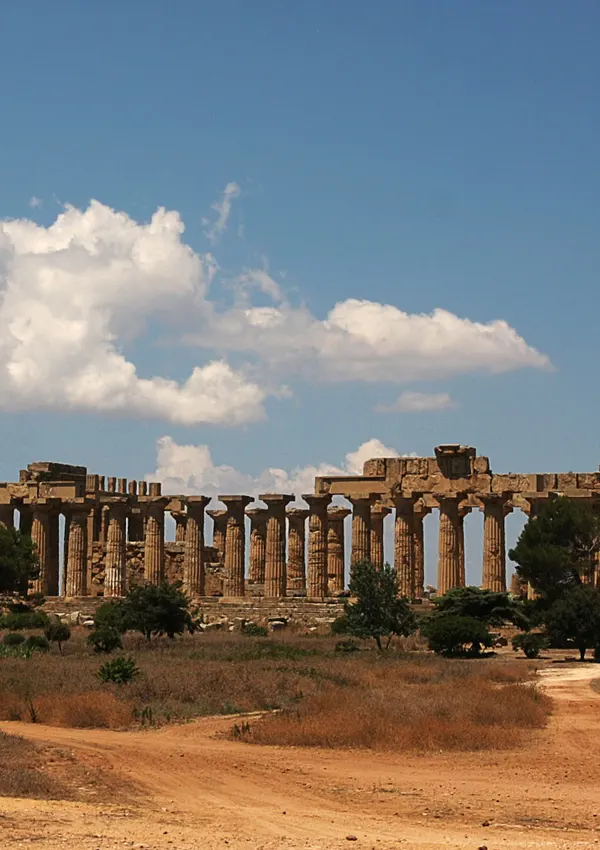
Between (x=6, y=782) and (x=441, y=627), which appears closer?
(x=6, y=782)

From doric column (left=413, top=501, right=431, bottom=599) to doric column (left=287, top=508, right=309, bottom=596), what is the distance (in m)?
6.87

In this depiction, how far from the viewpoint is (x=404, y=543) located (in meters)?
62.5

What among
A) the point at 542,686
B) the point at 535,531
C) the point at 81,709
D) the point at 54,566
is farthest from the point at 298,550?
the point at 81,709

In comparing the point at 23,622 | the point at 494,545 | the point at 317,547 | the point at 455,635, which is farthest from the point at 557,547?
the point at 23,622

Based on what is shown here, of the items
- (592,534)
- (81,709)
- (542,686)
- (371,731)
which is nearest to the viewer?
(371,731)

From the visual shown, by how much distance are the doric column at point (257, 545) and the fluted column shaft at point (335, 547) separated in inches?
145

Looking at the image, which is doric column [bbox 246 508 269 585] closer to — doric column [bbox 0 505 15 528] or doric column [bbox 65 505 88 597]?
doric column [bbox 65 505 88 597]

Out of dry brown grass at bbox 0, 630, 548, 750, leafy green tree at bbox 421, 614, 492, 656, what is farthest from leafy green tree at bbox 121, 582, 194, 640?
leafy green tree at bbox 421, 614, 492, 656

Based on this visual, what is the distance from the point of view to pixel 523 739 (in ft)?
79.3

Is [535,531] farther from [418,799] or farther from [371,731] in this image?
[418,799]

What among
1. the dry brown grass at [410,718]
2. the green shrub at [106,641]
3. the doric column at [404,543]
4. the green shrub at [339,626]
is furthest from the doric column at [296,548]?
the dry brown grass at [410,718]

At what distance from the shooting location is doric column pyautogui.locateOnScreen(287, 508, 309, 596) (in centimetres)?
7212

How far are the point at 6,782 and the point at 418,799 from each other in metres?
5.65

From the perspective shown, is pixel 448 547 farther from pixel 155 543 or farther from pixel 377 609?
pixel 155 543
